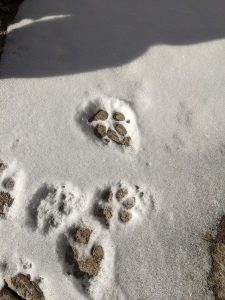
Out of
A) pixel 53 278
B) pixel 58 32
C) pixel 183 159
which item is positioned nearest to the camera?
pixel 53 278

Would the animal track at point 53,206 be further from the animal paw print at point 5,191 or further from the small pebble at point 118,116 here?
the small pebble at point 118,116

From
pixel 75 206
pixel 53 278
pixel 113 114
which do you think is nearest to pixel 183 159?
pixel 113 114

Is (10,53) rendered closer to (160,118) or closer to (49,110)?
(49,110)

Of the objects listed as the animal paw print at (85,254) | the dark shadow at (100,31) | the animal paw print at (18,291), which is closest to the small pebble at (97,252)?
the animal paw print at (85,254)

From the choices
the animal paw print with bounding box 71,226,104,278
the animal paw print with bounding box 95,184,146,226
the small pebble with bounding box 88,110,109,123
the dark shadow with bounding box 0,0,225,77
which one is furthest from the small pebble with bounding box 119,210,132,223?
the dark shadow with bounding box 0,0,225,77

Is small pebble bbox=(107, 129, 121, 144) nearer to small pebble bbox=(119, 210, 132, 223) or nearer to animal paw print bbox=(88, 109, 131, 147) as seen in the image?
animal paw print bbox=(88, 109, 131, 147)

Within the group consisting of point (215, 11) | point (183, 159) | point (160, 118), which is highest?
point (215, 11)
